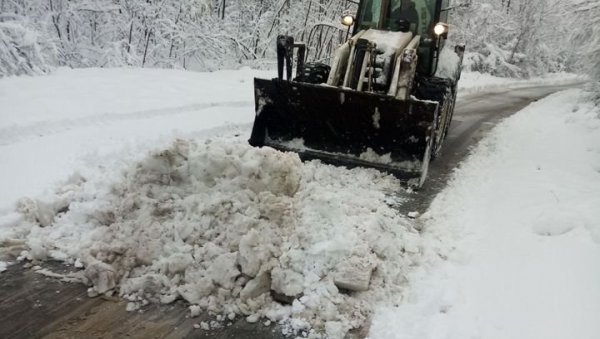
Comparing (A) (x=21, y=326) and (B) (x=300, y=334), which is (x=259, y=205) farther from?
(A) (x=21, y=326)

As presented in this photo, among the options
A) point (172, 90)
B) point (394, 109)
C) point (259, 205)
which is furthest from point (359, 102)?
point (172, 90)

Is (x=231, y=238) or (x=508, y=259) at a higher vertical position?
(x=231, y=238)

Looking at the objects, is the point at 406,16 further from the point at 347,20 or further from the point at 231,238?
the point at 231,238

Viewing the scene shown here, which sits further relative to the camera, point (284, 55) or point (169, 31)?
point (169, 31)

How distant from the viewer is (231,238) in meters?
3.99

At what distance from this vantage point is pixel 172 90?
1054 centimetres

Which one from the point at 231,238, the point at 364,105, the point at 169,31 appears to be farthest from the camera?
the point at 169,31

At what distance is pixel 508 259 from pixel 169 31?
45.0 feet

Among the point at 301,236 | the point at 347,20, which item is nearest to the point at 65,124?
the point at 347,20

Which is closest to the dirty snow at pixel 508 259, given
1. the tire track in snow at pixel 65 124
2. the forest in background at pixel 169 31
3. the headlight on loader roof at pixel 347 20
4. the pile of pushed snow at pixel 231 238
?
the pile of pushed snow at pixel 231 238

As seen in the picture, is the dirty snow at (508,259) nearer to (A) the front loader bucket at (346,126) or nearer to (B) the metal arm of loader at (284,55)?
(A) the front loader bucket at (346,126)

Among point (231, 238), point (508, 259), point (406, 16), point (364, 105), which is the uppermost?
point (406, 16)

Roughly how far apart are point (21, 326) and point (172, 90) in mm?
7835

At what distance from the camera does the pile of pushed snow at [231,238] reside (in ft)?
11.8
